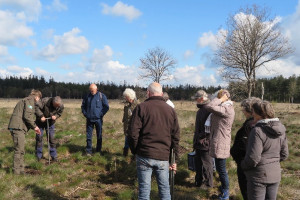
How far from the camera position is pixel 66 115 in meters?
18.7

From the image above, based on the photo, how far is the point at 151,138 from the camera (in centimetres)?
386

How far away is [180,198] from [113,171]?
2.41 m

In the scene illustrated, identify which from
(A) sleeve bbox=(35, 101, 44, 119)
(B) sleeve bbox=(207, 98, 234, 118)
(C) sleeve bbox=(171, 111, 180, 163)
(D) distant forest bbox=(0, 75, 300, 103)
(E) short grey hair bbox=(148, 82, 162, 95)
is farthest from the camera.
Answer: (D) distant forest bbox=(0, 75, 300, 103)

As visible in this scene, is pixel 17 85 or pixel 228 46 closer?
pixel 228 46

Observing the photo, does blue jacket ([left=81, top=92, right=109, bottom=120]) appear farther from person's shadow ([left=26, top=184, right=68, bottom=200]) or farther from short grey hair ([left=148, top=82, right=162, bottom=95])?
short grey hair ([left=148, top=82, right=162, bottom=95])

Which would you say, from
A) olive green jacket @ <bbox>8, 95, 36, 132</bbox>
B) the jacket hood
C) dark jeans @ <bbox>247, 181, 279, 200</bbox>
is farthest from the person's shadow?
the jacket hood

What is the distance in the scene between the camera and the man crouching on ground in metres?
3.84

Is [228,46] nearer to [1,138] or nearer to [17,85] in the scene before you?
[1,138]

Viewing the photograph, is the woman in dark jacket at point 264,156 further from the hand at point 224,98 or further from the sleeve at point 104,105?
the sleeve at point 104,105

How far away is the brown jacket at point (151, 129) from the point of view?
12.6 ft

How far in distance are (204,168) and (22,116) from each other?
14.6 feet

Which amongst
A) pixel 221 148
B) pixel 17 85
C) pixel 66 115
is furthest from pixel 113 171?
pixel 17 85

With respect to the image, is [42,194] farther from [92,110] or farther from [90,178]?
[92,110]

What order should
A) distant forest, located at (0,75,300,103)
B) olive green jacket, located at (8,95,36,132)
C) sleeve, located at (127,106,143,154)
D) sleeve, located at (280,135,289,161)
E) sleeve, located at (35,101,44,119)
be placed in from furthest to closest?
distant forest, located at (0,75,300,103) → sleeve, located at (35,101,44,119) → olive green jacket, located at (8,95,36,132) → sleeve, located at (127,106,143,154) → sleeve, located at (280,135,289,161)
